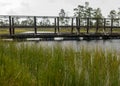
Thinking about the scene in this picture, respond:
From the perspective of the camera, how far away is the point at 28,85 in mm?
4430

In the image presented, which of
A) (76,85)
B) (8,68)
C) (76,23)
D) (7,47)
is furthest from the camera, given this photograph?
(76,23)

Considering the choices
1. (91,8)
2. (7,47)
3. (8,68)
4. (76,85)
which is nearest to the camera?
(76,85)

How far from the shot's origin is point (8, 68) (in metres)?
5.31

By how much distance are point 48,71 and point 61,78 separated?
0.84 feet

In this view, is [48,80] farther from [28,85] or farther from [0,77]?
[0,77]

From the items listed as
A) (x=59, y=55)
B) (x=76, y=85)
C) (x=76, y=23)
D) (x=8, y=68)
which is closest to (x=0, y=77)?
(x=8, y=68)

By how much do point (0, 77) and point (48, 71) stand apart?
715mm

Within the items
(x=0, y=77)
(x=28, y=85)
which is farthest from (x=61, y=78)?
(x=0, y=77)

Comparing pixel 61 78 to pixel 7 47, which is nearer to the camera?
pixel 61 78

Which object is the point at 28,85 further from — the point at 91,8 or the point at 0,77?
the point at 91,8

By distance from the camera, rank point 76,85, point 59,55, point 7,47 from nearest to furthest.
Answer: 1. point 76,85
2. point 59,55
3. point 7,47

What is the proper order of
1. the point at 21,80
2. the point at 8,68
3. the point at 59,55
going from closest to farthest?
the point at 21,80, the point at 8,68, the point at 59,55

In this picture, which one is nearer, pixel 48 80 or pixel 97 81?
pixel 48 80

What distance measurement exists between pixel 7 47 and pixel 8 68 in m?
3.84
